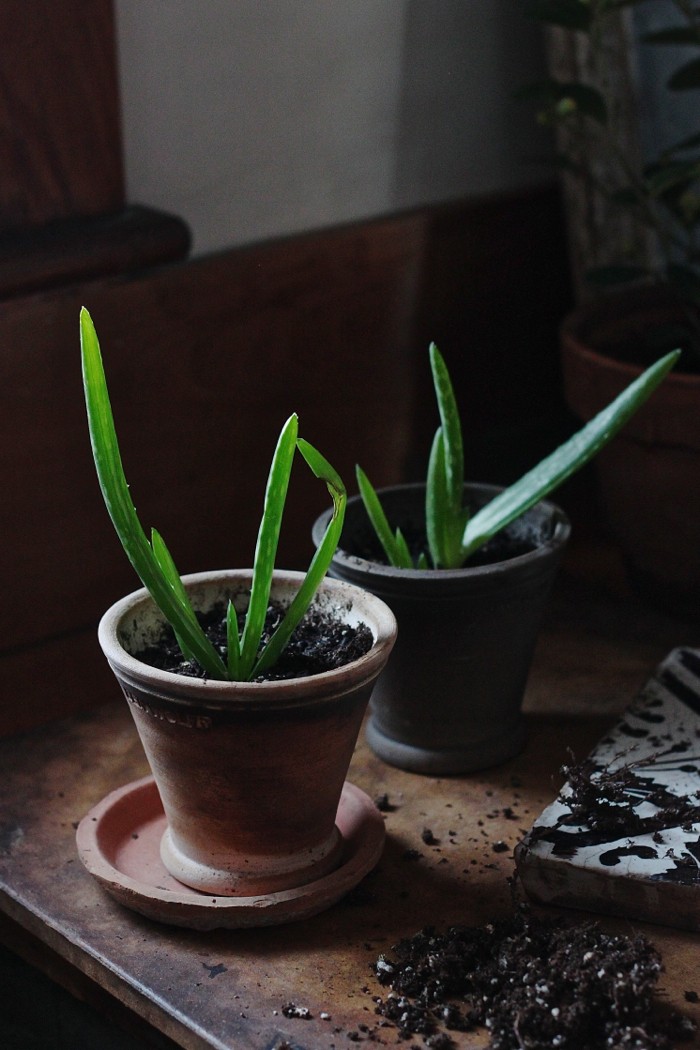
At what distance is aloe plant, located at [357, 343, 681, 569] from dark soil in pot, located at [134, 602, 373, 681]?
0.11 meters

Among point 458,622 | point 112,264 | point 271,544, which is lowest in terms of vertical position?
point 458,622

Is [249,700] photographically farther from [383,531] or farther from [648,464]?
[648,464]

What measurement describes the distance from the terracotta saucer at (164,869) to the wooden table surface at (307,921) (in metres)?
0.02

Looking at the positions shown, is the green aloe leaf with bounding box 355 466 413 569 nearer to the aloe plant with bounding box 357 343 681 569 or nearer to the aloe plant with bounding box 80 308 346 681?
the aloe plant with bounding box 357 343 681 569

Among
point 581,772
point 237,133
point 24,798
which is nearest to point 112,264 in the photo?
point 237,133

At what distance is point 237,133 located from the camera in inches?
47.4

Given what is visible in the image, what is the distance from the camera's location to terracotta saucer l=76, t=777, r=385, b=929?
2.80ft

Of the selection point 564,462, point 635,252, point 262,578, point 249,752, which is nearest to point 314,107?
point 635,252

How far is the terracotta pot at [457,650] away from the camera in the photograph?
979 mm

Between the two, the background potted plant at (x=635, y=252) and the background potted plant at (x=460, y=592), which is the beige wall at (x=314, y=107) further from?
the background potted plant at (x=460, y=592)

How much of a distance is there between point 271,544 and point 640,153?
32.3 inches

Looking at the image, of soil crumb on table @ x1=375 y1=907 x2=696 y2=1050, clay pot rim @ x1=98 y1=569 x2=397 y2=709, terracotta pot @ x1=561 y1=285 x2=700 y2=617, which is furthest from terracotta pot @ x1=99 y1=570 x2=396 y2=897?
terracotta pot @ x1=561 y1=285 x2=700 y2=617

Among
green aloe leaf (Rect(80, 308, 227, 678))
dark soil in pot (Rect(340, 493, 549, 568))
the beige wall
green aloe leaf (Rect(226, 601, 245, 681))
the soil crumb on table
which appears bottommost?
the soil crumb on table

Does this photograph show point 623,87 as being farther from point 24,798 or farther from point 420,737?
point 24,798
